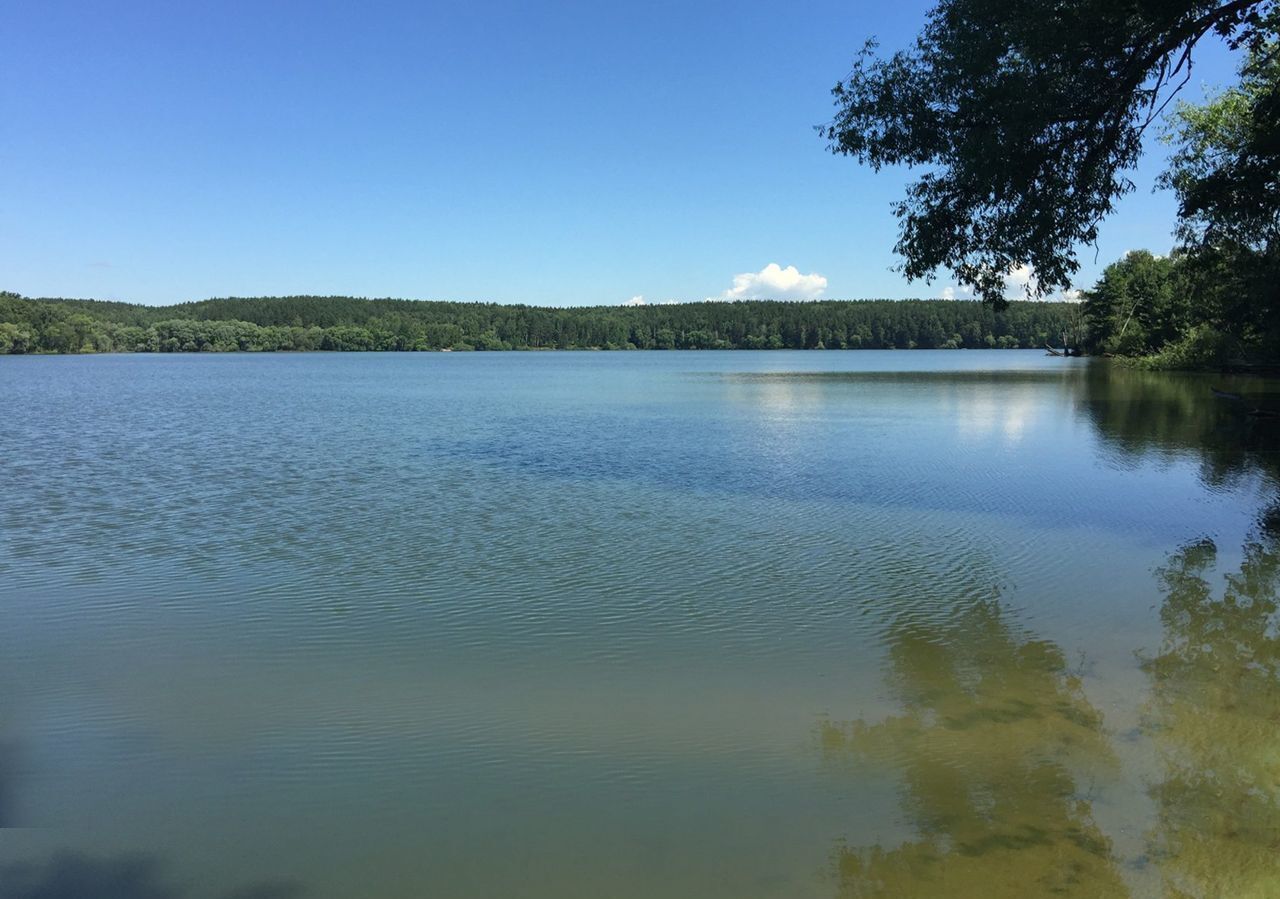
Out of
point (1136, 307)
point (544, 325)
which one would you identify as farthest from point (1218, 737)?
point (544, 325)

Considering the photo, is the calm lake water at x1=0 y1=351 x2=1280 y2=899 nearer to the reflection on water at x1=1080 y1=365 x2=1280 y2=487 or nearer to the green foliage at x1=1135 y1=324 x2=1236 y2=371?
the reflection on water at x1=1080 y1=365 x2=1280 y2=487

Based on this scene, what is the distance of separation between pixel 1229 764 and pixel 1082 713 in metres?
0.97

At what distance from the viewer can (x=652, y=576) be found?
9.86 m

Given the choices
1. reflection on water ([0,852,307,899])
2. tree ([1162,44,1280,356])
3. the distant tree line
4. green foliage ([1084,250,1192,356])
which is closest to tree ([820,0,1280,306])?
tree ([1162,44,1280,356])

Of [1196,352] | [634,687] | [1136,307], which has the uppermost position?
[1136,307]

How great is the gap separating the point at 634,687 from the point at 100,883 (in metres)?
3.60

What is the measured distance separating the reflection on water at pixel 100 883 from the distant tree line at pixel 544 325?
142563 millimetres

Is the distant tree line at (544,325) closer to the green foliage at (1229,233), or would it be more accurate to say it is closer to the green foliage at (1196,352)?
the green foliage at (1196,352)

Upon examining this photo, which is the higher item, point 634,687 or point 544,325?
point 544,325

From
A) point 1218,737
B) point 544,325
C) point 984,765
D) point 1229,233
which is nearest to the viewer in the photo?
point 984,765

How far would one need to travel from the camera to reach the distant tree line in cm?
13875

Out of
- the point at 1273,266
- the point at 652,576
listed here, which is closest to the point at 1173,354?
the point at 1273,266

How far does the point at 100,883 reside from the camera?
167 inches

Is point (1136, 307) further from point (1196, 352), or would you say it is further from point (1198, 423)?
point (1198, 423)
